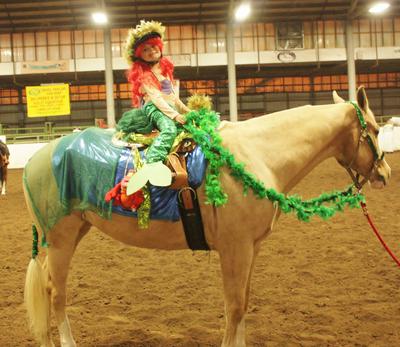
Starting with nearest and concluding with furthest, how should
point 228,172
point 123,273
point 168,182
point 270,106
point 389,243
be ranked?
1. point 168,182
2. point 228,172
3. point 123,273
4. point 389,243
5. point 270,106

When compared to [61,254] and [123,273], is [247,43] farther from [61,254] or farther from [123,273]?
[61,254]

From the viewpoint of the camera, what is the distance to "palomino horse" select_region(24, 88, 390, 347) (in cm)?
254

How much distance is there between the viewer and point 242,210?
2508mm

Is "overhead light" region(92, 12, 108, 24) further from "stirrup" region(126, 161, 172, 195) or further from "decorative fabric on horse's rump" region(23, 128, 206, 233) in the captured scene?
"stirrup" region(126, 161, 172, 195)

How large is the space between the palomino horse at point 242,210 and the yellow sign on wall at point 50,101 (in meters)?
15.2

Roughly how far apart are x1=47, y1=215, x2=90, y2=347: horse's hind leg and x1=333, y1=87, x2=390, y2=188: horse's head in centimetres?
180

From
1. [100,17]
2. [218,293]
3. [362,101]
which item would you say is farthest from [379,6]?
[362,101]

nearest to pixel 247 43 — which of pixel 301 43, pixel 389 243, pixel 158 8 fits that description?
pixel 301 43

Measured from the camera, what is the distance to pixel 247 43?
2214 centimetres

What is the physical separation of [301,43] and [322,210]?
2095cm

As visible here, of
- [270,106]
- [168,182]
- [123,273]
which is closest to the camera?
[168,182]

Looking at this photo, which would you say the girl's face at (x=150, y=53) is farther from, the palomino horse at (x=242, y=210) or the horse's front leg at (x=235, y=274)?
the horse's front leg at (x=235, y=274)

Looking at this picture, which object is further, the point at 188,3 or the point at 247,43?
the point at 247,43

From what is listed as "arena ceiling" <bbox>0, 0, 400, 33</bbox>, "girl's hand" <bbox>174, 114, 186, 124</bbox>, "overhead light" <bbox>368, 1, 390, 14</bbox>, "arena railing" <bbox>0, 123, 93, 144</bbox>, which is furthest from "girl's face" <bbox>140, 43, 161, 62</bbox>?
"overhead light" <bbox>368, 1, 390, 14</bbox>
